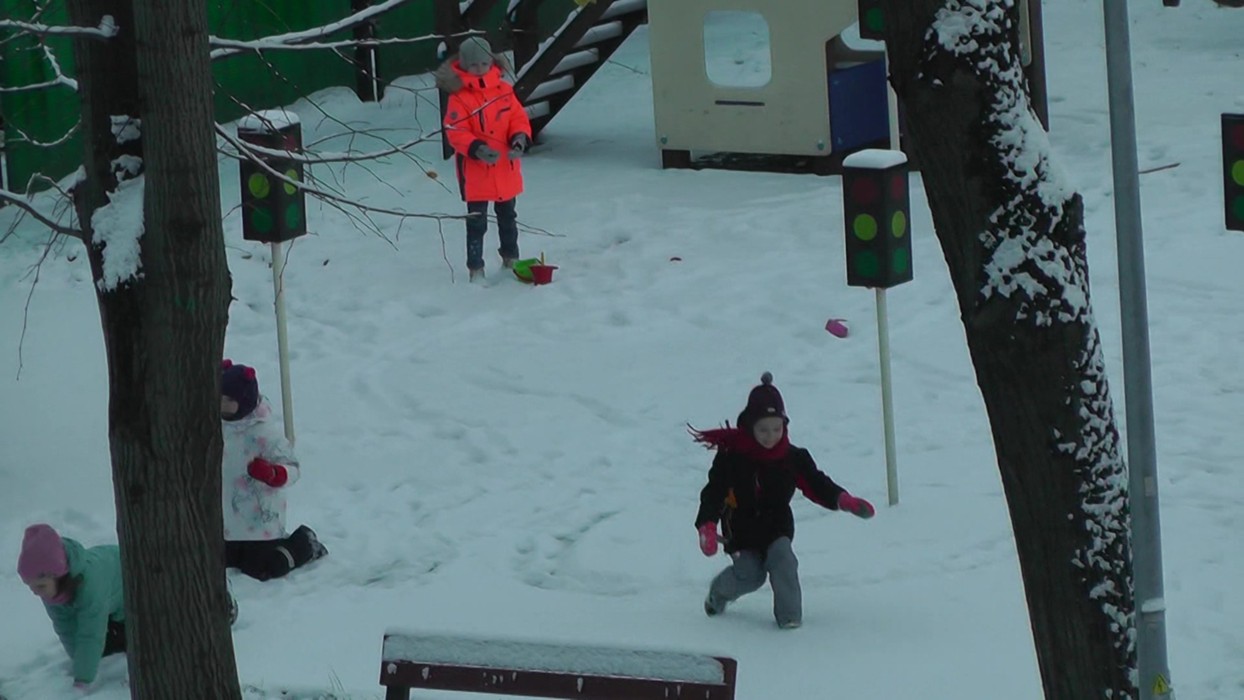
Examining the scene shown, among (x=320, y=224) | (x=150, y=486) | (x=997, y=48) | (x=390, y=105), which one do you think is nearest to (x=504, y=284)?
(x=320, y=224)

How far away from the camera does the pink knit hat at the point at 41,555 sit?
6.37m

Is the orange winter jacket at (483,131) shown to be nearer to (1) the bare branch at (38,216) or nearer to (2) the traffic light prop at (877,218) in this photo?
(2) the traffic light prop at (877,218)

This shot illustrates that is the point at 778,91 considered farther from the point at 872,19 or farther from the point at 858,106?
the point at 872,19

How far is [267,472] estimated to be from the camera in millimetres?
7457

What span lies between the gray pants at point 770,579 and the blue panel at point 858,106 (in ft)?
22.1

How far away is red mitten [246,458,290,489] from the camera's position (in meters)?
7.45

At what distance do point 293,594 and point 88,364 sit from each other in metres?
3.42

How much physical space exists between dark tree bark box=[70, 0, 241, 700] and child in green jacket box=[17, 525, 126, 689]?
4.78ft

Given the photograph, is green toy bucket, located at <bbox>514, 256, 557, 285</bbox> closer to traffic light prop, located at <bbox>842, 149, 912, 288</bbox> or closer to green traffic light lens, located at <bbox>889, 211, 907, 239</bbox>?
traffic light prop, located at <bbox>842, 149, 912, 288</bbox>

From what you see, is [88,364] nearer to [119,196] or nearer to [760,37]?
[119,196]

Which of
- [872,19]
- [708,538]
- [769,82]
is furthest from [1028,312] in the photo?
[769,82]

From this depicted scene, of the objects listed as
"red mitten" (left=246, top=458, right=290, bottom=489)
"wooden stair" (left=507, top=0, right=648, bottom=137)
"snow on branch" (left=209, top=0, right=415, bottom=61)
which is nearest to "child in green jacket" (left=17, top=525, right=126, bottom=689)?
"red mitten" (left=246, top=458, right=290, bottom=489)

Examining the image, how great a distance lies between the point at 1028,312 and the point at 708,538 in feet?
8.28

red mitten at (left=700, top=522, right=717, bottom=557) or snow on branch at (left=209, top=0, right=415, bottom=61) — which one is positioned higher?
snow on branch at (left=209, top=0, right=415, bottom=61)
